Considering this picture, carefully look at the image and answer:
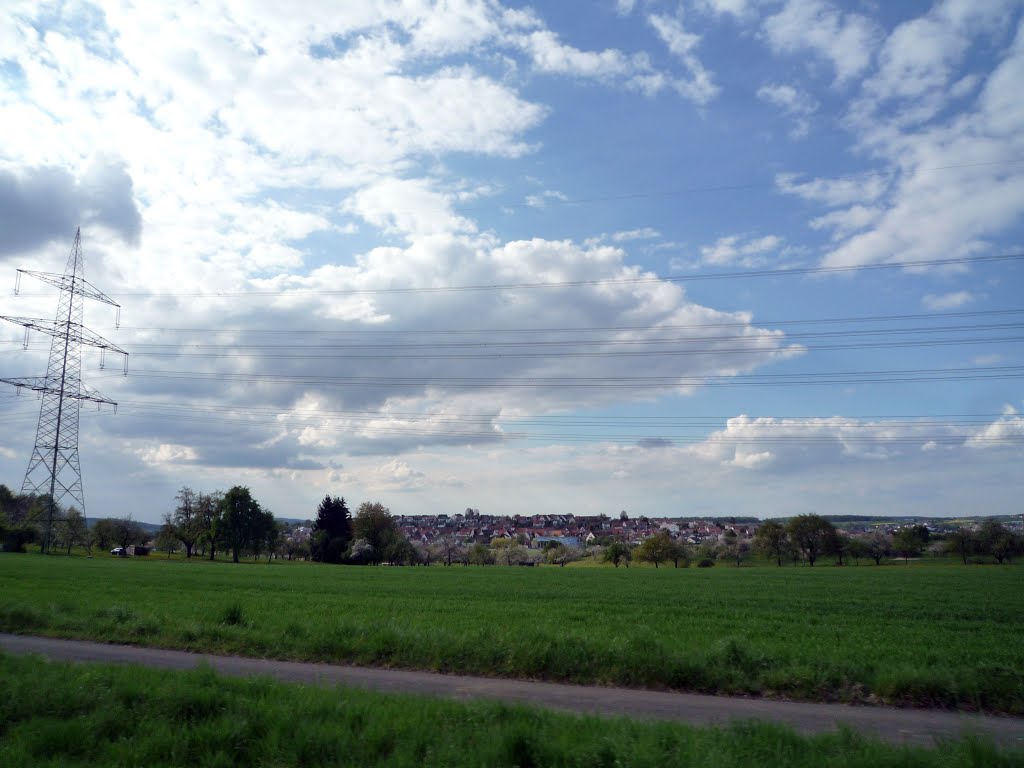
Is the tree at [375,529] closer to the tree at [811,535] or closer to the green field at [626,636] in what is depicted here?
the tree at [811,535]

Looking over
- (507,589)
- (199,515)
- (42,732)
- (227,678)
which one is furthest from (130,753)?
(199,515)

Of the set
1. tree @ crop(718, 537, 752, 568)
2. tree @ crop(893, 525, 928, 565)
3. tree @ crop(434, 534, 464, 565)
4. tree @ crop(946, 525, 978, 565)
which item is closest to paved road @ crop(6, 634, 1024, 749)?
tree @ crop(946, 525, 978, 565)

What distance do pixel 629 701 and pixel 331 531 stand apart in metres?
123

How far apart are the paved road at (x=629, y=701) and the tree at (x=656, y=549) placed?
10447 centimetres

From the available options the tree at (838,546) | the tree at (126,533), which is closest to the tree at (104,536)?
the tree at (126,533)

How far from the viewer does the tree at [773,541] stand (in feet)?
397

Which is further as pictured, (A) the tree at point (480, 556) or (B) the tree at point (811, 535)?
(A) the tree at point (480, 556)

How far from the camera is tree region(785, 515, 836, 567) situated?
118062 millimetres

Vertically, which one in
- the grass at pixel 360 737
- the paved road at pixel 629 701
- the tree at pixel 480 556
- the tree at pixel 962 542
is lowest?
the tree at pixel 480 556

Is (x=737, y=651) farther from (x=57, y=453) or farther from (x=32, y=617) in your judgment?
(x=57, y=453)

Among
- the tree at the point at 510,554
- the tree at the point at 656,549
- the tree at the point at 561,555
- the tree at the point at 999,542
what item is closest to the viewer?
the tree at the point at 999,542

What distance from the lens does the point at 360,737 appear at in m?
8.41

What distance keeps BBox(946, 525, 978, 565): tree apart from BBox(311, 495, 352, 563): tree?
107510mm

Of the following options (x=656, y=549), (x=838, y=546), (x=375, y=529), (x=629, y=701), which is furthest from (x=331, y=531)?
(x=629, y=701)
